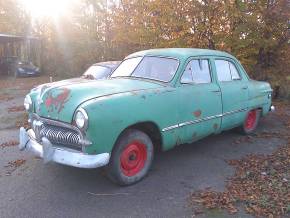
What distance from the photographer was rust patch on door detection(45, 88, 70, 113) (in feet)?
13.8

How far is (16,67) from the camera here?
877 inches

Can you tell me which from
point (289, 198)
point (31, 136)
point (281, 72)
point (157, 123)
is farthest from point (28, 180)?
point (281, 72)

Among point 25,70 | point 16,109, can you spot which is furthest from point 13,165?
point 25,70

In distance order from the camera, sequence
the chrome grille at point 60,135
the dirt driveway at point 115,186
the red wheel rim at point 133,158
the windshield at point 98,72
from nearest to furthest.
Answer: the dirt driveway at point 115,186 < the chrome grille at point 60,135 < the red wheel rim at point 133,158 < the windshield at point 98,72

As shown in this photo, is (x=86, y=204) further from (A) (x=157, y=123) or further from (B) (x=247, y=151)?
(B) (x=247, y=151)

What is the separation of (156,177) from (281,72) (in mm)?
7214

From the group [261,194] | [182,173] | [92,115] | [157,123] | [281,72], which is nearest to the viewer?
[92,115]

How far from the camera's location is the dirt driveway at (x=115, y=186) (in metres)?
3.84

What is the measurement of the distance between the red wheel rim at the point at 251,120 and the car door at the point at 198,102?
4.65 feet

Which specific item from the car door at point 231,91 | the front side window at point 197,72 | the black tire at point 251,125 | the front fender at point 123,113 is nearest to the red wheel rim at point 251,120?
the black tire at point 251,125

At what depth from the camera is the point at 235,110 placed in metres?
6.02

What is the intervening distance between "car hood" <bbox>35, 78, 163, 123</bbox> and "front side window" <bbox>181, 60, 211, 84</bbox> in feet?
1.95

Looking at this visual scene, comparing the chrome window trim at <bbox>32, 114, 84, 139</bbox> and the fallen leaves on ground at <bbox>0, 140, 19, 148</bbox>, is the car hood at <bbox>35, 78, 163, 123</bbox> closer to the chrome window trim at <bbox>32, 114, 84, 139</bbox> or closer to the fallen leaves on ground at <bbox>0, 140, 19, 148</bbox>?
the chrome window trim at <bbox>32, 114, 84, 139</bbox>

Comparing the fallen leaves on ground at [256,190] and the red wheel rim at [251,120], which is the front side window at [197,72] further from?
the red wheel rim at [251,120]
